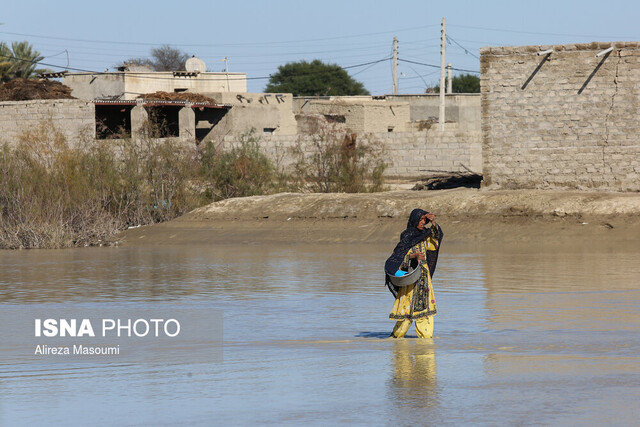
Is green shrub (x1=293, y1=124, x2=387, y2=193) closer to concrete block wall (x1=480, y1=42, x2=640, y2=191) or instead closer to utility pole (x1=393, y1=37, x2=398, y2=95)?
concrete block wall (x1=480, y1=42, x2=640, y2=191)

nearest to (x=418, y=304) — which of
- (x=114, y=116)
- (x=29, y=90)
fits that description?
(x=114, y=116)

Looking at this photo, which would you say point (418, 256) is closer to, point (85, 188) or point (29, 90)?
point (85, 188)

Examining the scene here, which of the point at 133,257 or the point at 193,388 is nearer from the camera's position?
the point at 193,388

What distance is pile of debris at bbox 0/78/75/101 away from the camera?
40.1 metres

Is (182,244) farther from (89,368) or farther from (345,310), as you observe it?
(89,368)

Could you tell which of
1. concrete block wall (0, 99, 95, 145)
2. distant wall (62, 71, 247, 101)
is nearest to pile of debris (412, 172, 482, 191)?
concrete block wall (0, 99, 95, 145)

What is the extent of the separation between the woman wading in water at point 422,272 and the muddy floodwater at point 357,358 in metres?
0.20

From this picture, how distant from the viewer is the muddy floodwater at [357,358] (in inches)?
240

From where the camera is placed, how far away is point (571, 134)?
73.6 ft

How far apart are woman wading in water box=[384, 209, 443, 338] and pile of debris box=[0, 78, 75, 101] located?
33.5 m

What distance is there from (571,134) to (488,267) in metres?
7.46

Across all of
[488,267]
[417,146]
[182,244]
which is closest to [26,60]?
[417,146]

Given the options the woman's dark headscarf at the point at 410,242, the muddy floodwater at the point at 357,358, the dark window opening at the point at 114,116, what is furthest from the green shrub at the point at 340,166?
the woman's dark headscarf at the point at 410,242

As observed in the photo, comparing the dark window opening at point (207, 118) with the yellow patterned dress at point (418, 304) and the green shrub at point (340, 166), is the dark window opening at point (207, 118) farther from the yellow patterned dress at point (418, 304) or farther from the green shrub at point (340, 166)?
the yellow patterned dress at point (418, 304)
